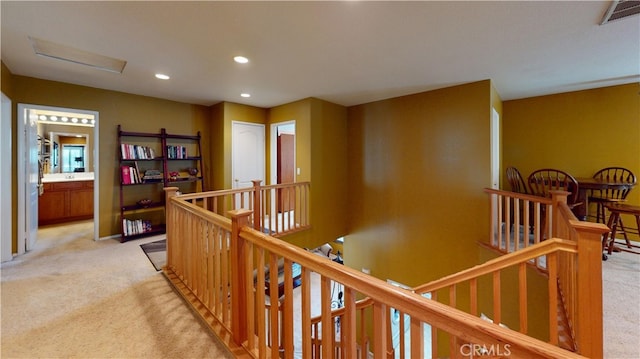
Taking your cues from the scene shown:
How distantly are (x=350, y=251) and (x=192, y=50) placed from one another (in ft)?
14.5

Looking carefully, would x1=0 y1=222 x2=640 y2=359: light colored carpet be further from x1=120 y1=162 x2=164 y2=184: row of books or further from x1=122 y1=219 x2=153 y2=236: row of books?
x1=120 y1=162 x2=164 y2=184: row of books

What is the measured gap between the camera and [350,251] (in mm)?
5348

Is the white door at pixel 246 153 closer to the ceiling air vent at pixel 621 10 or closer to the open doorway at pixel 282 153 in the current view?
the open doorway at pixel 282 153

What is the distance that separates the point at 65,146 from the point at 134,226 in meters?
3.07

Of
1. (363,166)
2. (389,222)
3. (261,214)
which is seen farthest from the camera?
(363,166)

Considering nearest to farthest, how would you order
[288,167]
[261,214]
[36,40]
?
[36,40]
[261,214]
[288,167]

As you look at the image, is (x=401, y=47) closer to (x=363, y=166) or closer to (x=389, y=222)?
(x=363, y=166)

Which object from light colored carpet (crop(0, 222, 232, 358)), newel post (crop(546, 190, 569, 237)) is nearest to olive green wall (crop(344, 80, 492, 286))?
newel post (crop(546, 190, 569, 237))

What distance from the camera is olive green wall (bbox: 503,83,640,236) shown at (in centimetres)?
376

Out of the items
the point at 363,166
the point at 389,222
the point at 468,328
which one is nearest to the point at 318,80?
the point at 363,166

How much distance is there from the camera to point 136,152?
4125mm

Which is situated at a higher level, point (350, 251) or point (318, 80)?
point (318, 80)

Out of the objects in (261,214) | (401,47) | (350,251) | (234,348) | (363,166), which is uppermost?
(401,47)

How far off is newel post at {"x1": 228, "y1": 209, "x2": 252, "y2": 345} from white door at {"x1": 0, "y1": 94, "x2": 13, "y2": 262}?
3.34m
